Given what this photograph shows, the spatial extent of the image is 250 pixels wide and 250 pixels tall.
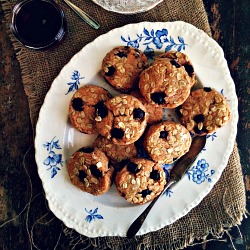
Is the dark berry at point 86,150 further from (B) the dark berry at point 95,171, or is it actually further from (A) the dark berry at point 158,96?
(A) the dark berry at point 158,96

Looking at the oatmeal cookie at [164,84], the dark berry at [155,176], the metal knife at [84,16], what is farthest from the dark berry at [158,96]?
the metal knife at [84,16]

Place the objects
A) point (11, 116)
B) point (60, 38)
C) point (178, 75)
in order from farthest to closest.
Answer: point (11, 116) < point (60, 38) < point (178, 75)

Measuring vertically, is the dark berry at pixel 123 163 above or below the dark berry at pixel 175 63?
below

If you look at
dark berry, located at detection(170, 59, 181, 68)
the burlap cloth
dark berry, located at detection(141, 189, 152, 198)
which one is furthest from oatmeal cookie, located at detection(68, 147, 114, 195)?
dark berry, located at detection(170, 59, 181, 68)

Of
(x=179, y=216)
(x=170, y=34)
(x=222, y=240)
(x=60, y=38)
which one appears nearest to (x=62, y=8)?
(x=60, y=38)

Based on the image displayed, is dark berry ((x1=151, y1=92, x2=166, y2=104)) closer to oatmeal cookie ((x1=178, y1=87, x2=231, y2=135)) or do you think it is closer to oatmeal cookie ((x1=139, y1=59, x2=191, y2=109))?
oatmeal cookie ((x1=139, y1=59, x2=191, y2=109))

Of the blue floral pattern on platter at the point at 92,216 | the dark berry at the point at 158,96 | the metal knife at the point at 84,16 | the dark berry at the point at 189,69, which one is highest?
the metal knife at the point at 84,16

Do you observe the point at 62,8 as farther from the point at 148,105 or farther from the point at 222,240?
the point at 222,240
